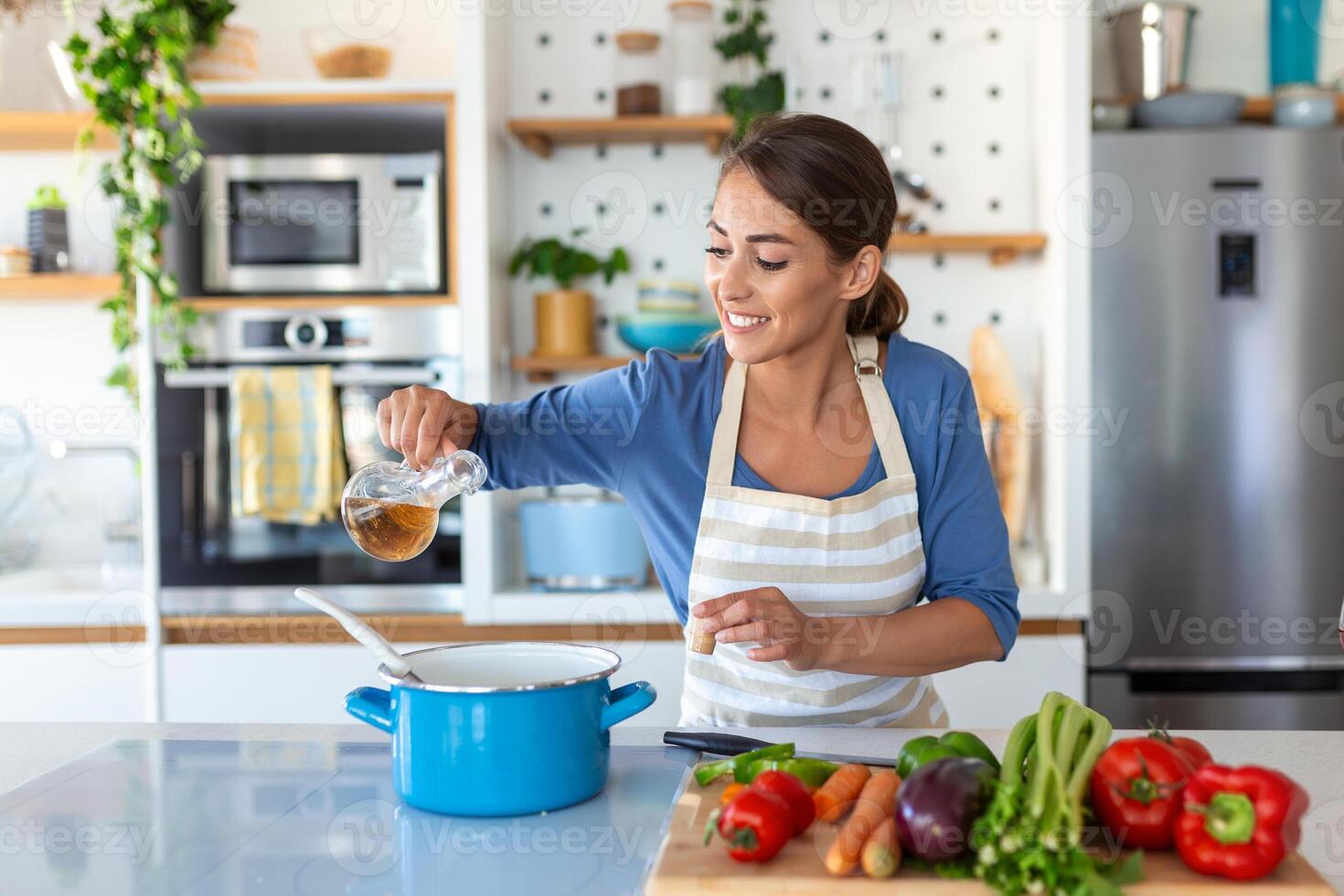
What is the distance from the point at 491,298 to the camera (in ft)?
8.32

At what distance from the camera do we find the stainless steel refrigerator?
2.46 metres

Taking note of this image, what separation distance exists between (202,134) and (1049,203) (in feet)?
5.83

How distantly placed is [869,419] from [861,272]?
175mm

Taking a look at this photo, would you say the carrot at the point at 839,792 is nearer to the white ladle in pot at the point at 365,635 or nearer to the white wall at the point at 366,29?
the white ladle in pot at the point at 365,635

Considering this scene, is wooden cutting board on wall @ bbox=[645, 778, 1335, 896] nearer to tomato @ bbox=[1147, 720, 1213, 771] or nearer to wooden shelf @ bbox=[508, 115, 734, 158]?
tomato @ bbox=[1147, 720, 1213, 771]

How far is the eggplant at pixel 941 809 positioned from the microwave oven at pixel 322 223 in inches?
72.7

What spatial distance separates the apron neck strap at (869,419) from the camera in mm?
1433

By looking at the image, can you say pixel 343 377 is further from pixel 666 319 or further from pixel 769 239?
pixel 769 239

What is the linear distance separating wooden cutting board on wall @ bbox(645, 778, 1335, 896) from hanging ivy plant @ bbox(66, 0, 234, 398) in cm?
192

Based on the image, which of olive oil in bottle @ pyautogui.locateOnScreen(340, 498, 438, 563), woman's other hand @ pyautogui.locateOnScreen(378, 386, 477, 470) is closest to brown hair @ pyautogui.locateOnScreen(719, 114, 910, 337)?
woman's other hand @ pyautogui.locateOnScreen(378, 386, 477, 470)

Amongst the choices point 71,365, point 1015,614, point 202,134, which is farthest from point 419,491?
point 71,365

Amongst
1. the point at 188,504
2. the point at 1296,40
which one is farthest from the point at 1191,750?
the point at 1296,40

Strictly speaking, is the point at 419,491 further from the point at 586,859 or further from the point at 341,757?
the point at 586,859

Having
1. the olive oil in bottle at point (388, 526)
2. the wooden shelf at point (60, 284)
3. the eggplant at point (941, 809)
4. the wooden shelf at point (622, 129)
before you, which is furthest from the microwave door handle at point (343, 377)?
the eggplant at point (941, 809)
